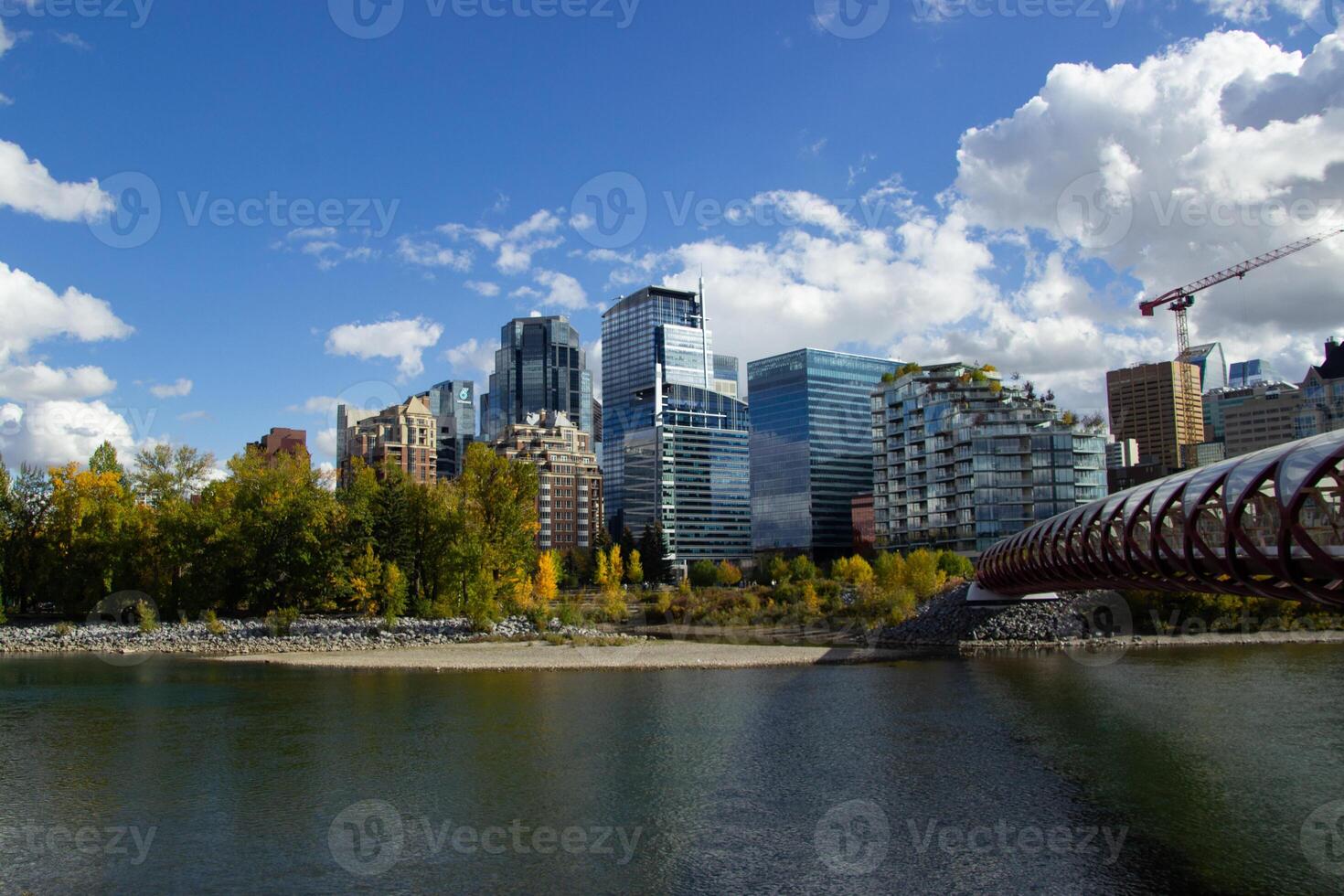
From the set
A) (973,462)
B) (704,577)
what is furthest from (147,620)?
(973,462)

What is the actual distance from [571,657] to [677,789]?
133ft

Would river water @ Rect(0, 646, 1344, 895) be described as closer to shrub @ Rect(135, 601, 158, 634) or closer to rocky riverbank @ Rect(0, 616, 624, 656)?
rocky riverbank @ Rect(0, 616, 624, 656)

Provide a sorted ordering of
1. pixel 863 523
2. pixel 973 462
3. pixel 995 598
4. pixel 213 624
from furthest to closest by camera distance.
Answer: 1. pixel 863 523
2. pixel 973 462
3. pixel 213 624
4. pixel 995 598

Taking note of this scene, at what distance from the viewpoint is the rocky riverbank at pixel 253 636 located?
81.0 metres

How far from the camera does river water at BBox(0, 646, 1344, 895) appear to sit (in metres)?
25.3

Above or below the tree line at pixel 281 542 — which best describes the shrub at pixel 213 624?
below

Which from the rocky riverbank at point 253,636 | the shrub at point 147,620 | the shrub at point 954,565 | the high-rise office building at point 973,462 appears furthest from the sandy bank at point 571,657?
the high-rise office building at point 973,462

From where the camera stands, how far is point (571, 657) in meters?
72.6

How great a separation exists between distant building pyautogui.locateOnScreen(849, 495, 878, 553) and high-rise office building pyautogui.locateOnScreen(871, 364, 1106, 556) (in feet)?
82.2

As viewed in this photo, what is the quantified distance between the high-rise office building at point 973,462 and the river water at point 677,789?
78486 mm

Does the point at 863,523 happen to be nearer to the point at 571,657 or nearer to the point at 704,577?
the point at 704,577

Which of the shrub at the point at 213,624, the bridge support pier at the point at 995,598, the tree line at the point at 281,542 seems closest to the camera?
the bridge support pier at the point at 995,598

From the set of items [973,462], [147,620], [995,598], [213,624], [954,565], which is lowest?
[213,624]

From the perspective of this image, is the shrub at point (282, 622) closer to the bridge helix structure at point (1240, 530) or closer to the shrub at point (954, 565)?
the bridge helix structure at point (1240, 530)
